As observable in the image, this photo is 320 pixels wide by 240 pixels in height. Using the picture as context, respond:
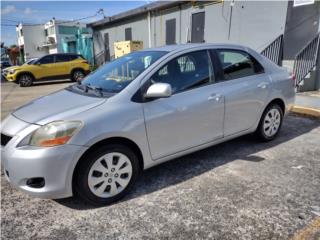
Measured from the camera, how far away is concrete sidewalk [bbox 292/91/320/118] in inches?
233

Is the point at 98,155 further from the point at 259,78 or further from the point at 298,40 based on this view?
the point at 298,40

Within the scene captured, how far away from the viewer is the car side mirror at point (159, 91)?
2.81 meters

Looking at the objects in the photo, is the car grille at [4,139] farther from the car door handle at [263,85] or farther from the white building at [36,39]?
the white building at [36,39]

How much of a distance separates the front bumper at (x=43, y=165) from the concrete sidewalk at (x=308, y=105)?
5.15m

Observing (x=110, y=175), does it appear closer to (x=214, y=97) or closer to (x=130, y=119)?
(x=130, y=119)

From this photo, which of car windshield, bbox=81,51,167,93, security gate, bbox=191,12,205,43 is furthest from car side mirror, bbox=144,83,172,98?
security gate, bbox=191,12,205,43

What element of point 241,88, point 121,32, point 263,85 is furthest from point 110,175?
point 121,32

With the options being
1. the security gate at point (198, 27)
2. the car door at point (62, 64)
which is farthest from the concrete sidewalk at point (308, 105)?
the car door at point (62, 64)

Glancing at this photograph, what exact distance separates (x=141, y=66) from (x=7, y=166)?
5.68 ft

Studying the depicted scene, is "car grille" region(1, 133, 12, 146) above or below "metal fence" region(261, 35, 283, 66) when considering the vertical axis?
below

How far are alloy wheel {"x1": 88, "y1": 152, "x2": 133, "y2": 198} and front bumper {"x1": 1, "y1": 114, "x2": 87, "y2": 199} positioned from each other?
0.22 metres

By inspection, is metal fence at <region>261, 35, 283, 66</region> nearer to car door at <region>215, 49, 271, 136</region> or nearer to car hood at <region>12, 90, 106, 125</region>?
car door at <region>215, 49, 271, 136</region>

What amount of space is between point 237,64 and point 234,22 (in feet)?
23.4

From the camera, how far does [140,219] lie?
2.63m
